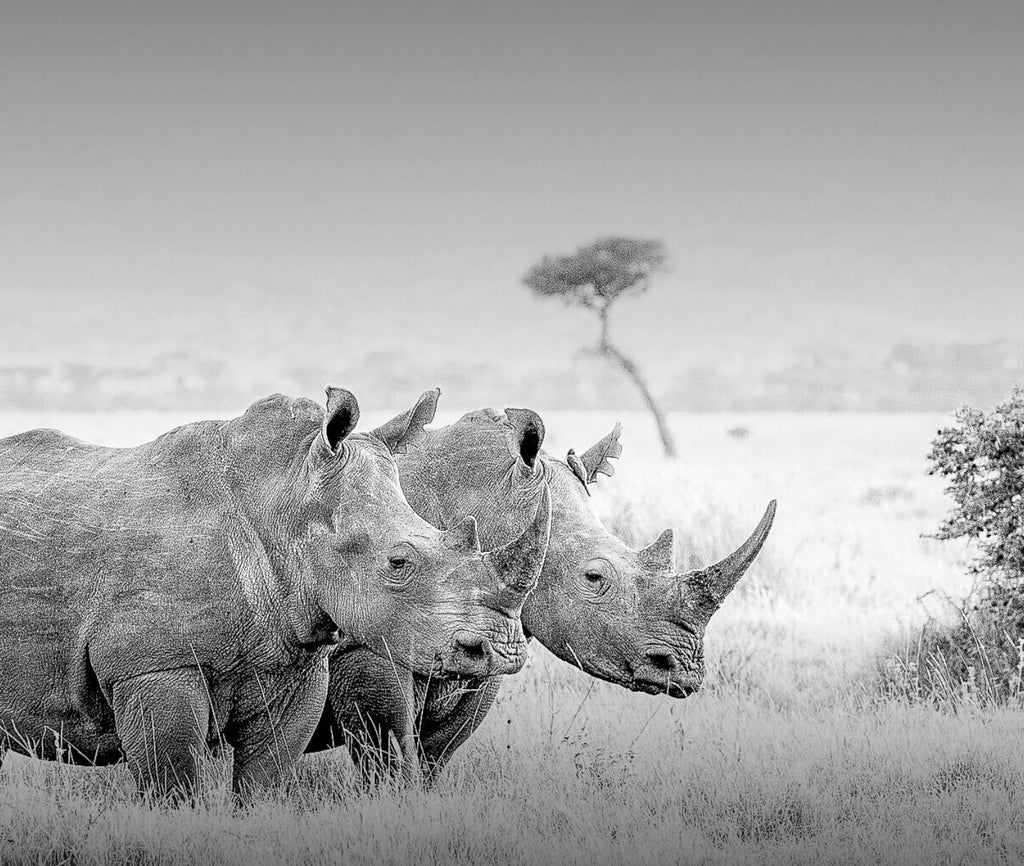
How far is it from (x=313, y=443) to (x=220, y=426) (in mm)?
589

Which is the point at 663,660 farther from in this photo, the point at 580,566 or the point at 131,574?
the point at 131,574

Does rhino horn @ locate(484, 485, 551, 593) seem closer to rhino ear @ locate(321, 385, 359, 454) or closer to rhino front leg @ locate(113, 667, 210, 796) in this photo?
rhino ear @ locate(321, 385, 359, 454)

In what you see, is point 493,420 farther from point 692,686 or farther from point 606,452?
point 692,686

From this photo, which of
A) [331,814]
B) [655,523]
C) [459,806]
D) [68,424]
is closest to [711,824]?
[459,806]

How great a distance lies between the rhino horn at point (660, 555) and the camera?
20.2 feet

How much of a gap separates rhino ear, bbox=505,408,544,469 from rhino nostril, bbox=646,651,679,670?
40.1 inches

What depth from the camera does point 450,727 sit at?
664 centimetres

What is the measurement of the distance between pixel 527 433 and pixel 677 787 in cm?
174

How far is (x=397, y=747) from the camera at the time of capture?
6.21m

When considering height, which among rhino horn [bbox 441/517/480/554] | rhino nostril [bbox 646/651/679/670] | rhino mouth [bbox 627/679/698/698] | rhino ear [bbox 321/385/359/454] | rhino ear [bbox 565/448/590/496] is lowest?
rhino mouth [bbox 627/679/698/698]

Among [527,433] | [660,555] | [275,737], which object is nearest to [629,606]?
[660,555]

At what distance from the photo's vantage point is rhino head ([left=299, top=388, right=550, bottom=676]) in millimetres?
5020

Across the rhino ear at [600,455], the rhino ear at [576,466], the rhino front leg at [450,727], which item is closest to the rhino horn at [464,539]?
the rhino ear at [576,466]

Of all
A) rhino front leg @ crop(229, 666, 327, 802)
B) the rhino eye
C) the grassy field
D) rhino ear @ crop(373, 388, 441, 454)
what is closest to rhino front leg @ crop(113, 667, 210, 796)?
the grassy field
